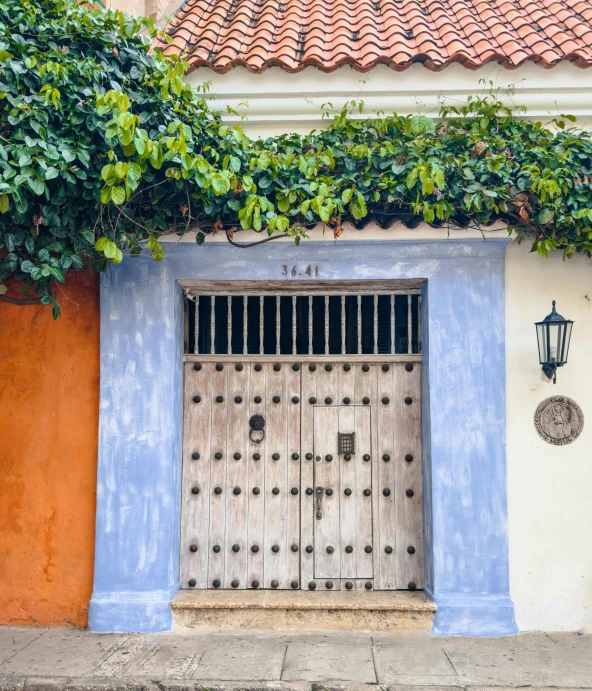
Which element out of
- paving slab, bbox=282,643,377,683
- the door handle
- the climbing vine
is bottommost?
paving slab, bbox=282,643,377,683

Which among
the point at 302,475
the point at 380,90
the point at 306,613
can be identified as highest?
the point at 380,90

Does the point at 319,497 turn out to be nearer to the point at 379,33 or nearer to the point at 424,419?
the point at 424,419

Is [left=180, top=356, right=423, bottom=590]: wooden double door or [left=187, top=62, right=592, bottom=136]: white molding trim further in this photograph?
[left=180, top=356, right=423, bottom=590]: wooden double door

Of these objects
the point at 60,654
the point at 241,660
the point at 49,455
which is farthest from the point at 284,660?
the point at 49,455

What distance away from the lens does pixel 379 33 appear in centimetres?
564

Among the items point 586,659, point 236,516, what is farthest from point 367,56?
point 586,659

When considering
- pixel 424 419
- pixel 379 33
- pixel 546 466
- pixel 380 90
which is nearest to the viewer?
pixel 546 466

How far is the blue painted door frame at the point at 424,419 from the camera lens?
4.85m

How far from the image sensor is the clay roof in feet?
16.6

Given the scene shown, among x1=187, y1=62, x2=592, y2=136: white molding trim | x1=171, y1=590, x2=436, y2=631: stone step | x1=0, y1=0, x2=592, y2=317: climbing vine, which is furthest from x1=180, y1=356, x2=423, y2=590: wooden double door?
x1=187, y1=62, x2=592, y2=136: white molding trim

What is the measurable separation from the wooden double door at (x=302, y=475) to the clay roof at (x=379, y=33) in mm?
2322

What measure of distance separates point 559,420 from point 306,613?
235 centimetres

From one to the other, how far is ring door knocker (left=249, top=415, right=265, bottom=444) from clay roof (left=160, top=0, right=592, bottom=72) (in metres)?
2.67

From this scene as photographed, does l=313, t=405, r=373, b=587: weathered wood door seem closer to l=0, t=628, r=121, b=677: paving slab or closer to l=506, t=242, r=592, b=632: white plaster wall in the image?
l=506, t=242, r=592, b=632: white plaster wall
